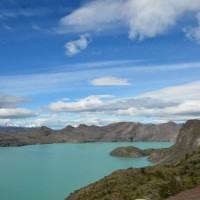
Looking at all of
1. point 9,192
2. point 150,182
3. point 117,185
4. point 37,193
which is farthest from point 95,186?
point 9,192

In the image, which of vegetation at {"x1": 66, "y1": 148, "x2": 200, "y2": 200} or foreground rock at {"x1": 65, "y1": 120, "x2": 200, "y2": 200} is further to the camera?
vegetation at {"x1": 66, "y1": 148, "x2": 200, "y2": 200}

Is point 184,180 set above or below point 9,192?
above

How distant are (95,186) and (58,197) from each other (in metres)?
63.5

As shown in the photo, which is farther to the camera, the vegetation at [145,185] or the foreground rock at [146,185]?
the vegetation at [145,185]

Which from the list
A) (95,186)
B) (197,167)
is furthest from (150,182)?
(197,167)

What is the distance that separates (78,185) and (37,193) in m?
27.2

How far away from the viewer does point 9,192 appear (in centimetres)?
17988

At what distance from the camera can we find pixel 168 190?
273ft

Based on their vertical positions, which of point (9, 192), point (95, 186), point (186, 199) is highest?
point (186, 199)

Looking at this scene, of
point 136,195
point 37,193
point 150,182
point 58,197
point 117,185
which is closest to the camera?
point 136,195

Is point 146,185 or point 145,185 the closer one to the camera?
point 146,185

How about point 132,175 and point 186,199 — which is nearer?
point 186,199

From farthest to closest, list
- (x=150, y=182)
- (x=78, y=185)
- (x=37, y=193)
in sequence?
(x=78, y=185), (x=37, y=193), (x=150, y=182)

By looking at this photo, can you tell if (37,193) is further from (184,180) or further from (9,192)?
(184,180)
